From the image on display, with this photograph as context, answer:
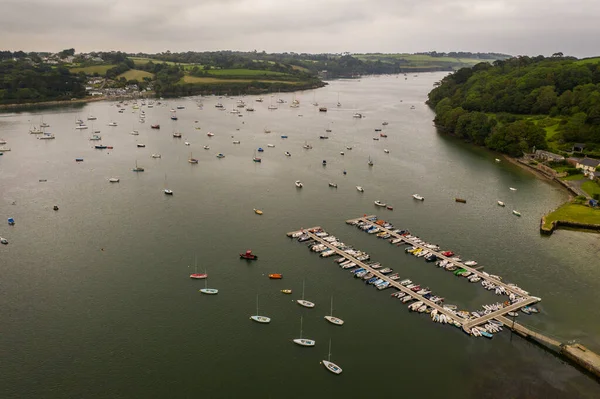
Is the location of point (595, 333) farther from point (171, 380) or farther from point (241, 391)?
point (171, 380)

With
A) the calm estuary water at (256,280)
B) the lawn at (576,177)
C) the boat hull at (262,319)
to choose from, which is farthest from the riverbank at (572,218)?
the boat hull at (262,319)

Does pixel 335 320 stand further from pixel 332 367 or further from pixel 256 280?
pixel 256 280

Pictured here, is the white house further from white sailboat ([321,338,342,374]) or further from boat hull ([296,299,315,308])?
white sailboat ([321,338,342,374])

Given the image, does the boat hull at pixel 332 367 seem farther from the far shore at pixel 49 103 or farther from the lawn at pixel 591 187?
the far shore at pixel 49 103

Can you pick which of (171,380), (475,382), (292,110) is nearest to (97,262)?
(171,380)

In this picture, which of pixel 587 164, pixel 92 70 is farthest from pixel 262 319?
pixel 92 70
